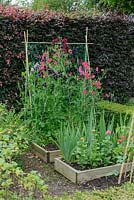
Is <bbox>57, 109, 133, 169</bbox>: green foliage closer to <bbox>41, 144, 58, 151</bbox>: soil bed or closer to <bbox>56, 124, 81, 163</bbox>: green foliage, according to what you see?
<bbox>56, 124, 81, 163</bbox>: green foliage

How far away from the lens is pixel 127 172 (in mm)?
4207

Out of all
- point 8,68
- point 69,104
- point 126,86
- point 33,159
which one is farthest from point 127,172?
point 126,86

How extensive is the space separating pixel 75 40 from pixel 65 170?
402 cm

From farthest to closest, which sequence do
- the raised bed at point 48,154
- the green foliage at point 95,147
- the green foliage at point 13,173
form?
1. the raised bed at point 48,154
2. the green foliage at point 95,147
3. the green foliage at point 13,173

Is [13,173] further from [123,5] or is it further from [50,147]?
[123,5]

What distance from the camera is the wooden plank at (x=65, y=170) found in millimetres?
3948

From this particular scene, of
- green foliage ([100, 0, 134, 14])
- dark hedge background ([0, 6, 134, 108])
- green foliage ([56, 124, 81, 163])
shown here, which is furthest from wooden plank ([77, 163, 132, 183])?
green foliage ([100, 0, 134, 14])

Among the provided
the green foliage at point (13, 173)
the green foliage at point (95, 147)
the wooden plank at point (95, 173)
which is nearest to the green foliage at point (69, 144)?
the green foliage at point (95, 147)

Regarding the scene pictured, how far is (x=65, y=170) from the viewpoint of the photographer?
13.5ft

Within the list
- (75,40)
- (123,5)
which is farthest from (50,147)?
(123,5)

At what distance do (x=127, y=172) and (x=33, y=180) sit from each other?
1.78m

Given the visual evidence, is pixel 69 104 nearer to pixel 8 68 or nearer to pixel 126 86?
pixel 8 68

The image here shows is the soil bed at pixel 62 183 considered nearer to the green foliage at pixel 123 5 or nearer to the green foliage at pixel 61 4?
the green foliage at pixel 123 5

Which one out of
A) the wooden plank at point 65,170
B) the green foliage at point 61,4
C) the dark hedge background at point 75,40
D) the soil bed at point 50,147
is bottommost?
the soil bed at point 50,147
